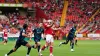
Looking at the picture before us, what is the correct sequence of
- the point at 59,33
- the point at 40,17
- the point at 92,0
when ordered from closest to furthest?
the point at 59,33, the point at 40,17, the point at 92,0

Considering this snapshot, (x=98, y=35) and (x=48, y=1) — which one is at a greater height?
(x=48, y=1)

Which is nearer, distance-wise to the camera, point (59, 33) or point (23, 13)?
point (59, 33)

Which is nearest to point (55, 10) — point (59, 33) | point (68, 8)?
point (68, 8)

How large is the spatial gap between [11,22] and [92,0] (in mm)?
15572

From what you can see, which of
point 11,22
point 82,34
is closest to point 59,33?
point 82,34

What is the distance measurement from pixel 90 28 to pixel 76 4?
6.38 m

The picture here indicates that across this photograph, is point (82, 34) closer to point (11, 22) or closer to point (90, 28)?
point (90, 28)

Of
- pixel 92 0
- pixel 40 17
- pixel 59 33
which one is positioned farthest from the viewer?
pixel 92 0

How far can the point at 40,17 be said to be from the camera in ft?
189

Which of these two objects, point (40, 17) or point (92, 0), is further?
point (92, 0)

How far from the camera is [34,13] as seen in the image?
58656 millimetres

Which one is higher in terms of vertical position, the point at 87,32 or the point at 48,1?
the point at 48,1

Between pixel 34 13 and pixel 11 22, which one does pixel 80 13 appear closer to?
pixel 34 13

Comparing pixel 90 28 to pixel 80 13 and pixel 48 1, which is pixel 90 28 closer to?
pixel 80 13
